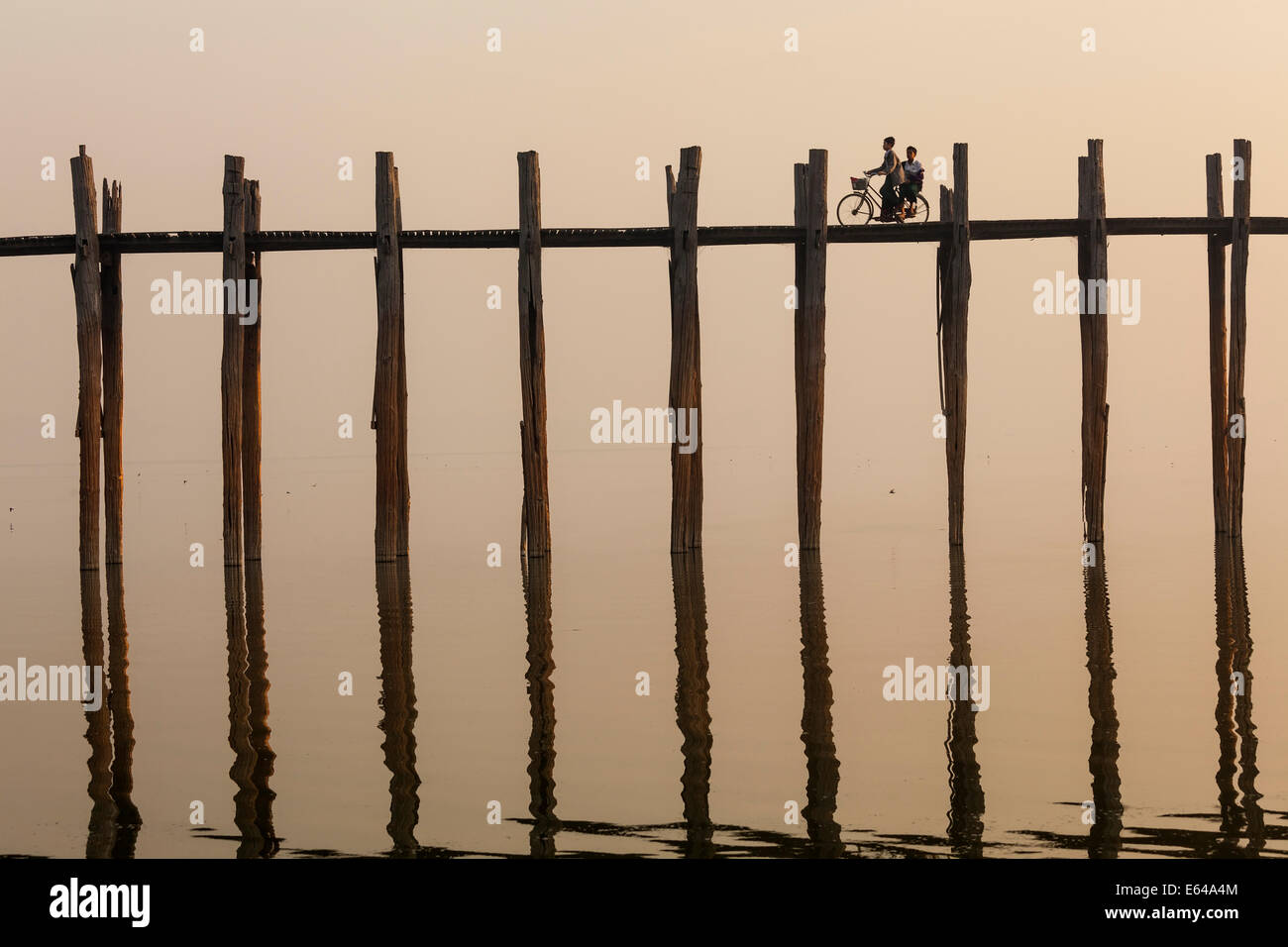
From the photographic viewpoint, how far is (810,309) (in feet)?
59.7

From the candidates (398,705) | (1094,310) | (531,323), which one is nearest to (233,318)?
(531,323)

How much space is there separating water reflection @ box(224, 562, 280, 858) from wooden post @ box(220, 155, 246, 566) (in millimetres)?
1544

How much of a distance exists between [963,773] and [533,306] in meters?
10.2

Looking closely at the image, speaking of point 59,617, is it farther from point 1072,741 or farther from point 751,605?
point 1072,741

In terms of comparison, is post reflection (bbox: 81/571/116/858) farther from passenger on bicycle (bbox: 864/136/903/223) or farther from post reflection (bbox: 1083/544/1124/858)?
passenger on bicycle (bbox: 864/136/903/223)

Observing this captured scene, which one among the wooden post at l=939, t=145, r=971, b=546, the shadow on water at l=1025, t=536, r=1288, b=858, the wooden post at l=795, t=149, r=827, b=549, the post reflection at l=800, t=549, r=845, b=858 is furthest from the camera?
the wooden post at l=939, t=145, r=971, b=546

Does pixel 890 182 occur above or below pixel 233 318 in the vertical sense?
above

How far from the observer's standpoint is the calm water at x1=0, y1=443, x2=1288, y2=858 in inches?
305

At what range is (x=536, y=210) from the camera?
1778cm

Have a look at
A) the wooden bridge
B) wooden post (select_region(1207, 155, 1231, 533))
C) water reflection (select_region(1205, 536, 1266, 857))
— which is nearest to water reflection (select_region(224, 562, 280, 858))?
the wooden bridge

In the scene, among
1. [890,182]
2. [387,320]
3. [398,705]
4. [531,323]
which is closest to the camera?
[398,705]

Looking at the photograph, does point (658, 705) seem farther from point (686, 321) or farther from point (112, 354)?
point (112, 354)

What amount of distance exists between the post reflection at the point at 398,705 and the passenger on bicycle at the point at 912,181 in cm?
761
